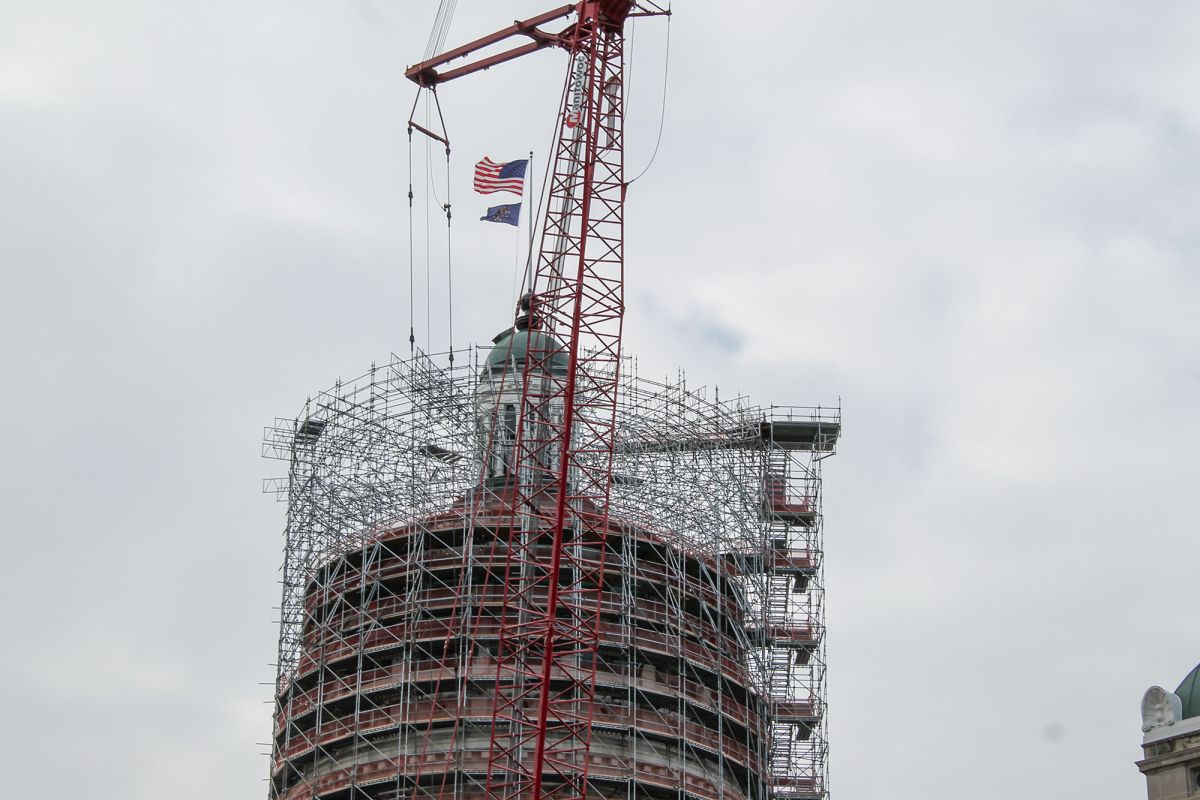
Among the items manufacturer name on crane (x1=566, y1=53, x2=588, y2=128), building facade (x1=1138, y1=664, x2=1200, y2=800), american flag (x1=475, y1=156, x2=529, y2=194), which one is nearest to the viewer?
building facade (x1=1138, y1=664, x2=1200, y2=800)

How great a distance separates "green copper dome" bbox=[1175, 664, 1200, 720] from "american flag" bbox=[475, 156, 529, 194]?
37.4 metres

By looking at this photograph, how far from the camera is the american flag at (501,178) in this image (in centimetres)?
10494

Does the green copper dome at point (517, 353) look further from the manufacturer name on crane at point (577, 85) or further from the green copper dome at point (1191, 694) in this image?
the green copper dome at point (1191, 694)

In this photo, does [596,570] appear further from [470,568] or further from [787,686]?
[787,686]

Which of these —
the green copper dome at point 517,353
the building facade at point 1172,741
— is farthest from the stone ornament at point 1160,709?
the green copper dome at point 517,353

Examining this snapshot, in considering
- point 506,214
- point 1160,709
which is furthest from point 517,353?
point 1160,709

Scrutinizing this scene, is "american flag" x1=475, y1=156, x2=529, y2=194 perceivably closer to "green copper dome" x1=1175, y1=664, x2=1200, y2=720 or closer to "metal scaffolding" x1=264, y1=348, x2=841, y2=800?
"metal scaffolding" x1=264, y1=348, x2=841, y2=800

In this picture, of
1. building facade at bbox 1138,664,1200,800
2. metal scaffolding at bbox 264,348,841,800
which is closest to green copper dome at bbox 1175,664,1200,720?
building facade at bbox 1138,664,1200,800

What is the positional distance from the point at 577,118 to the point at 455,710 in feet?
86.2

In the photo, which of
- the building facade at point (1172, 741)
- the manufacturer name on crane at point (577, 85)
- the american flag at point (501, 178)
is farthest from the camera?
the american flag at point (501, 178)

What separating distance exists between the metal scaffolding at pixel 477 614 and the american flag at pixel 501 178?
8915 millimetres

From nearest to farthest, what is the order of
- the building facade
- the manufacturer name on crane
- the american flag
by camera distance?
1. the building facade
2. the manufacturer name on crane
3. the american flag

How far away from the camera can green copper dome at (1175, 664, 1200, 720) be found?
301ft

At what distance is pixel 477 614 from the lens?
326 feet
